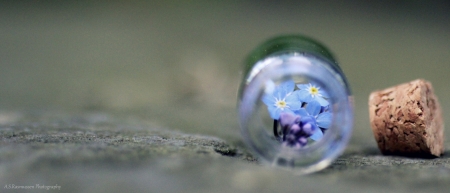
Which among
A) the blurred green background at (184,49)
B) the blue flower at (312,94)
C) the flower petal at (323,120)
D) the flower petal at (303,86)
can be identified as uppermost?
the blurred green background at (184,49)

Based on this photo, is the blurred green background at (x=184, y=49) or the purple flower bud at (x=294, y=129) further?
A: the blurred green background at (x=184, y=49)

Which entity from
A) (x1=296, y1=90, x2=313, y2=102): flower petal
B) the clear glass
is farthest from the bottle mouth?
(x1=296, y1=90, x2=313, y2=102): flower petal

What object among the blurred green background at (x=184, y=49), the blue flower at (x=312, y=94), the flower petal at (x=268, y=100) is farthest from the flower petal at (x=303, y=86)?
the blurred green background at (x=184, y=49)

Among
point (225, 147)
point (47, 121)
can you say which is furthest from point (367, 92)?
point (47, 121)

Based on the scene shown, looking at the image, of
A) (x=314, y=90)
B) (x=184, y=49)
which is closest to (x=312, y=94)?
(x=314, y=90)

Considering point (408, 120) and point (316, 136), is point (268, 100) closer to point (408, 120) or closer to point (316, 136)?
point (316, 136)

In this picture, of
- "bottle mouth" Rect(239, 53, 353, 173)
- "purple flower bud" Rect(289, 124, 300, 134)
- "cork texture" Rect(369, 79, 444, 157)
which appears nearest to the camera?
"bottle mouth" Rect(239, 53, 353, 173)

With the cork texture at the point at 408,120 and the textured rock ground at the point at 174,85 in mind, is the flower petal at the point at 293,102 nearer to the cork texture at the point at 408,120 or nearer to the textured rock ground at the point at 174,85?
the textured rock ground at the point at 174,85

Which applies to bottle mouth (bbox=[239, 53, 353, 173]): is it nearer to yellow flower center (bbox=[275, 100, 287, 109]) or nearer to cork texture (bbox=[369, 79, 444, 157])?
yellow flower center (bbox=[275, 100, 287, 109])
